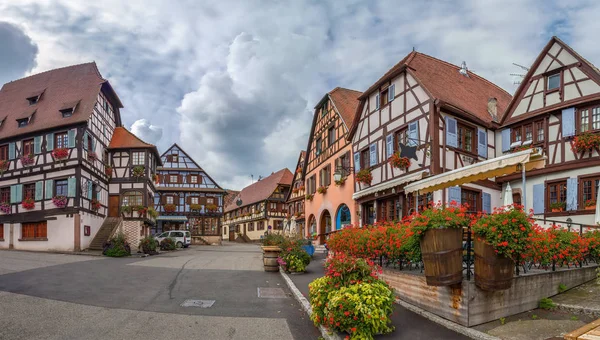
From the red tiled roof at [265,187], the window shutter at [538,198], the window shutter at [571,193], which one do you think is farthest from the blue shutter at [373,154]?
the red tiled roof at [265,187]

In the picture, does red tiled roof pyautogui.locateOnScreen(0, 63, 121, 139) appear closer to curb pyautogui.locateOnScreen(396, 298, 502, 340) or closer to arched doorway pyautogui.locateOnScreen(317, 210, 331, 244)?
arched doorway pyautogui.locateOnScreen(317, 210, 331, 244)

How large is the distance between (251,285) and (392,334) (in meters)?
6.40

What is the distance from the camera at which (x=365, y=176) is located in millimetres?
22078

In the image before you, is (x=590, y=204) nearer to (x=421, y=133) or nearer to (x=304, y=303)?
(x=421, y=133)

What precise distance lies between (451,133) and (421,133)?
3.77ft

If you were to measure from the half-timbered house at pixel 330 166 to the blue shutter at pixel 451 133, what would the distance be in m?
7.63

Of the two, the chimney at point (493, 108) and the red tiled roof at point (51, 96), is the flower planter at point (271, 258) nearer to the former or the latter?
the chimney at point (493, 108)

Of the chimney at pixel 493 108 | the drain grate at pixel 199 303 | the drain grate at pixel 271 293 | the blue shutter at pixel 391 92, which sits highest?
the blue shutter at pixel 391 92

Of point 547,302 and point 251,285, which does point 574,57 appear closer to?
point 547,302

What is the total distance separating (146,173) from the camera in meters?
33.8

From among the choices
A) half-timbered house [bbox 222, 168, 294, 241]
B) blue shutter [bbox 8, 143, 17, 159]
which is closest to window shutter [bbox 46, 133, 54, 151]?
blue shutter [bbox 8, 143, 17, 159]

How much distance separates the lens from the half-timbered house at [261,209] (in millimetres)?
54688

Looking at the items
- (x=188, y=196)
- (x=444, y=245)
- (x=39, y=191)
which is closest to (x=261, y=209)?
(x=188, y=196)

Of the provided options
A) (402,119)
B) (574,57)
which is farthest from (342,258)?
(574,57)
